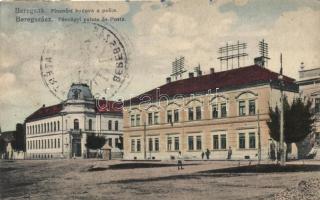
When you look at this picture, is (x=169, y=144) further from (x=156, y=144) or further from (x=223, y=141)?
(x=223, y=141)

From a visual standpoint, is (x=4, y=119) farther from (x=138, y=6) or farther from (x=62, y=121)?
(x=62, y=121)

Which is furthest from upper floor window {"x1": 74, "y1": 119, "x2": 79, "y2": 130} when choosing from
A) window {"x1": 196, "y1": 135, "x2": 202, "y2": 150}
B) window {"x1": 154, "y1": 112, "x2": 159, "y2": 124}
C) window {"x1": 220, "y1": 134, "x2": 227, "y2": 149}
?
window {"x1": 220, "y1": 134, "x2": 227, "y2": 149}

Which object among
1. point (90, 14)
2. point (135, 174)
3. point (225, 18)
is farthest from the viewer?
point (135, 174)

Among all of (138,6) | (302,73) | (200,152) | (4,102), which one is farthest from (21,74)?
(302,73)

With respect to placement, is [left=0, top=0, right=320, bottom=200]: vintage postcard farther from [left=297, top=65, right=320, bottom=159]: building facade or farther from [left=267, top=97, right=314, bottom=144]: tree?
[left=297, top=65, right=320, bottom=159]: building facade

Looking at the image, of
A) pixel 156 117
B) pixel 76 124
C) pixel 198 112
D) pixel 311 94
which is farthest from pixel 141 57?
pixel 76 124

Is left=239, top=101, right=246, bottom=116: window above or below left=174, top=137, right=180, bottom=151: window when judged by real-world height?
above
